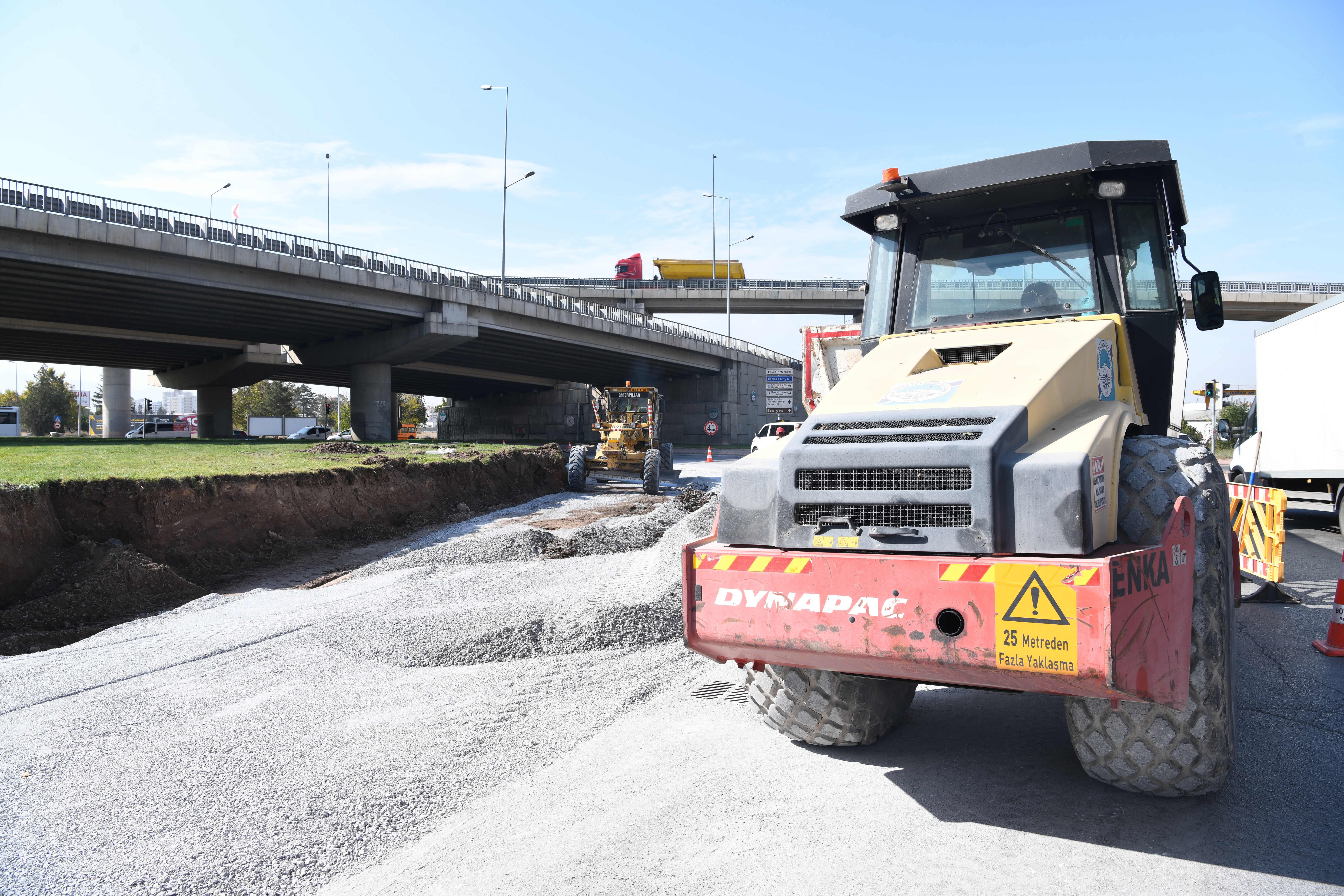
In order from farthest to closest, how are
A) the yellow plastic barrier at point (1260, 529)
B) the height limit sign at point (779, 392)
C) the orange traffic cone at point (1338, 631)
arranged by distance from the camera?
the height limit sign at point (779, 392) → the yellow plastic barrier at point (1260, 529) → the orange traffic cone at point (1338, 631)

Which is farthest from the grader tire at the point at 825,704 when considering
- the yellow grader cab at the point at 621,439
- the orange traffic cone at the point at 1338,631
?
the yellow grader cab at the point at 621,439

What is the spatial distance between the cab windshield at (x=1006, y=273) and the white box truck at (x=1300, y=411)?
1014cm

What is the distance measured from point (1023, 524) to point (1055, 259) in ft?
7.75

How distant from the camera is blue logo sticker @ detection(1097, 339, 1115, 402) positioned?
4.20 meters

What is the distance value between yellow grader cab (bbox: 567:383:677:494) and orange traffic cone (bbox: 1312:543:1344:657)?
61.4ft

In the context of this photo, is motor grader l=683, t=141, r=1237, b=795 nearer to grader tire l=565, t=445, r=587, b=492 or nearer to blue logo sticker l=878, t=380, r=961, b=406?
blue logo sticker l=878, t=380, r=961, b=406

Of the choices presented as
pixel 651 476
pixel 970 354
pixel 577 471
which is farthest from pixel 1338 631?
pixel 577 471

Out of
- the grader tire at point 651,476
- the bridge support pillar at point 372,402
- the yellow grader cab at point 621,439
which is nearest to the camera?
the grader tire at point 651,476

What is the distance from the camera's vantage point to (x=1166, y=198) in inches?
205

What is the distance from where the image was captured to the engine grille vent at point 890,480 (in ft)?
11.2

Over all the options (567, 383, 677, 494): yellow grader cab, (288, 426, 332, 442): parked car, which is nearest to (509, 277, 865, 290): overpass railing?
(288, 426, 332, 442): parked car

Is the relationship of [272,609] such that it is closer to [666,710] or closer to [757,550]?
[666,710]

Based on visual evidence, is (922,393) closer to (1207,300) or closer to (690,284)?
(1207,300)

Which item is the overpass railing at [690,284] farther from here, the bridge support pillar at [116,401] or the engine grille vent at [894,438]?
the engine grille vent at [894,438]
